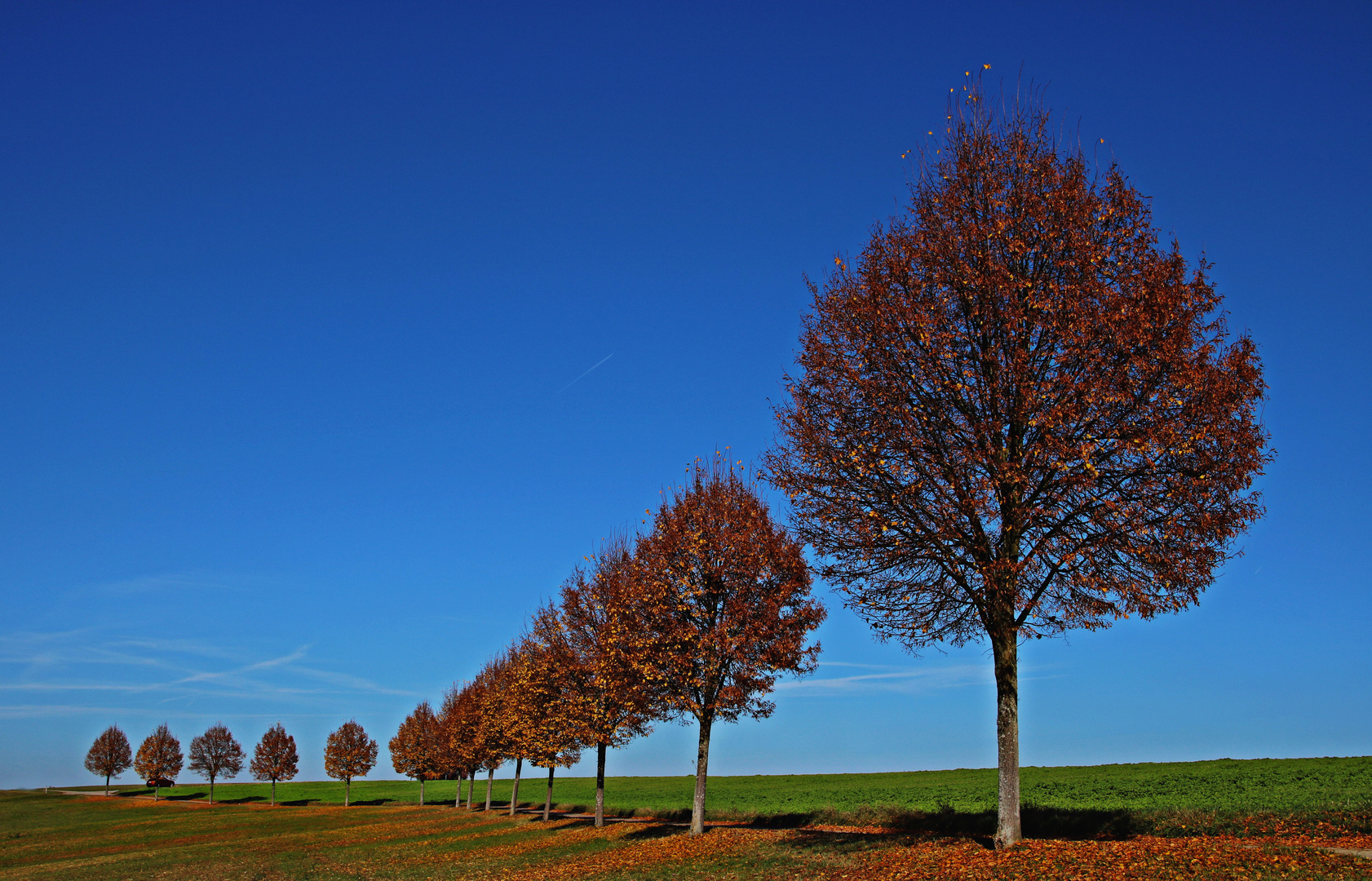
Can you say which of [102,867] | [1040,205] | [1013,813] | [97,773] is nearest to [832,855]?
[1013,813]

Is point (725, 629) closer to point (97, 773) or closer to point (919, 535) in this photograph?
point (919, 535)

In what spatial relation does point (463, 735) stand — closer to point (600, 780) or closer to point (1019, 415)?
point (600, 780)

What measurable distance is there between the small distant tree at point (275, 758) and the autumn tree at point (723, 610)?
322ft

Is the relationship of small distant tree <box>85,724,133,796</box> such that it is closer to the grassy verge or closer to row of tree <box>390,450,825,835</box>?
the grassy verge

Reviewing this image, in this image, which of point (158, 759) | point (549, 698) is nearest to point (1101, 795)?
point (549, 698)

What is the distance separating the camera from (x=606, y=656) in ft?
109

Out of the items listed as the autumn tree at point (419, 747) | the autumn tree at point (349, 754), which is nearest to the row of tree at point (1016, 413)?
the autumn tree at point (419, 747)

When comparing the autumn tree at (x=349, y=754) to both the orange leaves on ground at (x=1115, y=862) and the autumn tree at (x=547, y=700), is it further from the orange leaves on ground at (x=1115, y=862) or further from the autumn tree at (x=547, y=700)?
the orange leaves on ground at (x=1115, y=862)

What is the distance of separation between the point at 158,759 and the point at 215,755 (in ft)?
43.4

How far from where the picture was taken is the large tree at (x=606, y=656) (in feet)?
97.2

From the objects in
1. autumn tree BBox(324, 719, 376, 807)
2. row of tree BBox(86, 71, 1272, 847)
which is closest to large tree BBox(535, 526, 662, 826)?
row of tree BBox(86, 71, 1272, 847)

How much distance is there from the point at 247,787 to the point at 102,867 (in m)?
116

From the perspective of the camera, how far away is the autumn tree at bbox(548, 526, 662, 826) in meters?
29.6

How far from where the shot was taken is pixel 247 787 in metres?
136
